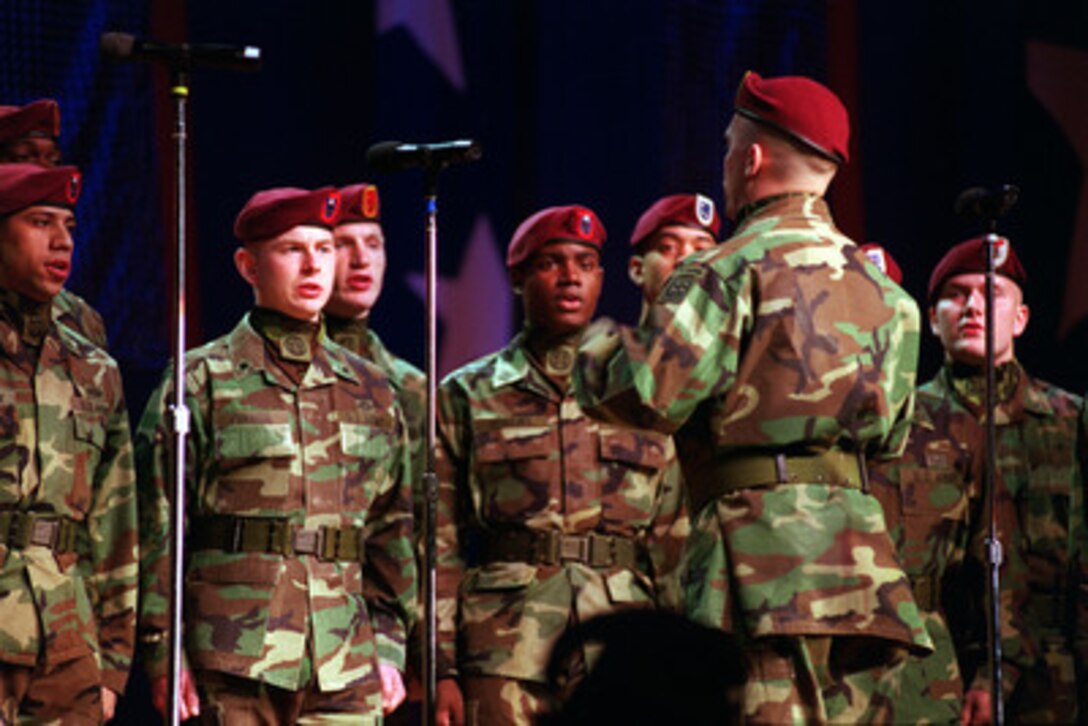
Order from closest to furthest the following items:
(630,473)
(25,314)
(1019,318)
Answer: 1. (25,314)
2. (630,473)
3. (1019,318)

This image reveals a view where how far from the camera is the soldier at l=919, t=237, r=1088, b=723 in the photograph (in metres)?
6.38

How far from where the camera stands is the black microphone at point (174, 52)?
4.36 metres

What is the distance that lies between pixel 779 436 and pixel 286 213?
6.01ft

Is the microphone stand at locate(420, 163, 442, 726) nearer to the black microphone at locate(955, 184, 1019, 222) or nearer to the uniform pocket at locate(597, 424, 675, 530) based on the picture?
the uniform pocket at locate(597, 424, 675, 530)

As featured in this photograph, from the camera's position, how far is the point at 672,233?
632 cm

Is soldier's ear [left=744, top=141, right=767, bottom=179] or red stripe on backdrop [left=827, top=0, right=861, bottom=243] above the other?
red stripe on backdrop [left=827, top=0, right=861, bottom=243]

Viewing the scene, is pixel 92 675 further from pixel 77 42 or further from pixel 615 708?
pixel 615 708

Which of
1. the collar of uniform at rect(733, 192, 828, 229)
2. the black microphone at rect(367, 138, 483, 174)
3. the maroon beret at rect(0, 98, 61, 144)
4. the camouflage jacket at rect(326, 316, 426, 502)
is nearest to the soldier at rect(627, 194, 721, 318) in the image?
the camouflage jacket at rect(326, 316, 426, 502)

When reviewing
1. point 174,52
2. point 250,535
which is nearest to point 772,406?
point 174,52

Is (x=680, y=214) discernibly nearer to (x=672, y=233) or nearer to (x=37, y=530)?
(x=672, y=233)

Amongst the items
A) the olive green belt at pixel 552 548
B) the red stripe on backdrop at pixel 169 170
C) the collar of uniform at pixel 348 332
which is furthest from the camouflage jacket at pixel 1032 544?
the red stripe on backdrop at pixel 169 170

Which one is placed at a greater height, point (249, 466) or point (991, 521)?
point (249, 466)

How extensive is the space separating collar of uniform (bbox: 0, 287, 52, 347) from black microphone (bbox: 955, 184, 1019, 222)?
2473 mm

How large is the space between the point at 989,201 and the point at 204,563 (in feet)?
7.53
